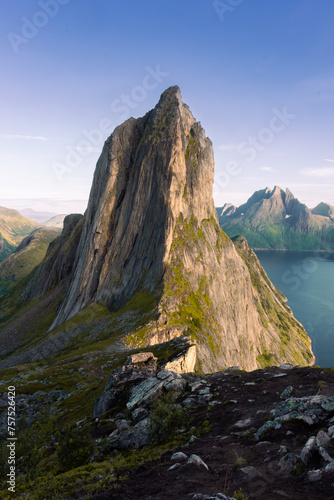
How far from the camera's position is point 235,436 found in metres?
20.2

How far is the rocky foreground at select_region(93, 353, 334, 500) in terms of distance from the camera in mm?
13516

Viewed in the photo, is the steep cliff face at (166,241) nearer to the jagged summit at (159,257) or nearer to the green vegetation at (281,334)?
the jagged summit at (159,257)

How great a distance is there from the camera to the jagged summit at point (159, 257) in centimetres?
7350

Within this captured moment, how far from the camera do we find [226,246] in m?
106

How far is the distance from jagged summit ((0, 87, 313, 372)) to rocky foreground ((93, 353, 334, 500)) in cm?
3304

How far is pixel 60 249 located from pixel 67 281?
26156mm

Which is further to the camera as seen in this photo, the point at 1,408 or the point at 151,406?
the point at 1,408

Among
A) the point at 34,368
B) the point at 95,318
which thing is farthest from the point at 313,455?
the point at 95,318

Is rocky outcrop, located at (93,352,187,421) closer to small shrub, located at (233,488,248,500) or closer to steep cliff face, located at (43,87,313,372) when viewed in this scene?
small shrub, located at (233,488,248,500)

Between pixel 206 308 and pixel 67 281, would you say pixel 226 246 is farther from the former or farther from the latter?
pixel 67 281

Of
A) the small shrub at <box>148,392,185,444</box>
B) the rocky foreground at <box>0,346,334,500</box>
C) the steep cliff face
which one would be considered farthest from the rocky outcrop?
the steep cliff face

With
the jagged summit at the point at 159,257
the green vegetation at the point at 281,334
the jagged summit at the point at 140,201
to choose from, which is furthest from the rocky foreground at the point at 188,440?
the green vegetation at the point at 281,334

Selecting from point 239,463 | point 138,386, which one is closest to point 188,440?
point 239,463

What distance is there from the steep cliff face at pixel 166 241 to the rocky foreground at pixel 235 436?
38.5 meters
